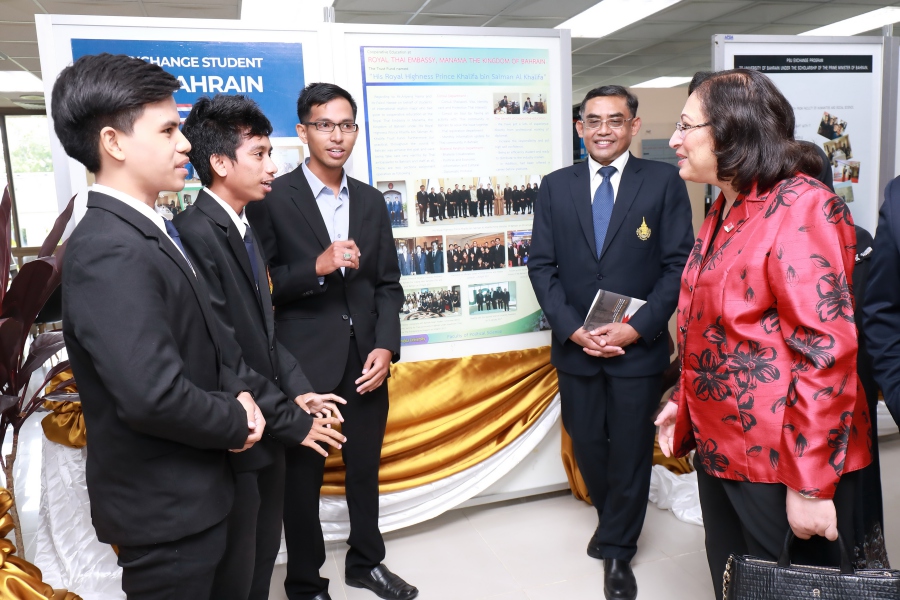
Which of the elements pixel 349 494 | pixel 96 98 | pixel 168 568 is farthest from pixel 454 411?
pixel 96 98

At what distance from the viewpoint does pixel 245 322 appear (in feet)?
5.39

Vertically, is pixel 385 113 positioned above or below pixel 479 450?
above

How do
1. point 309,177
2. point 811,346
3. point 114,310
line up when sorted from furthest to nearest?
point 309,177 < point 811,346 < point 114,310

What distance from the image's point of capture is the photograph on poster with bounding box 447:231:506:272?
2715 mm

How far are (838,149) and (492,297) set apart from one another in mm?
1832

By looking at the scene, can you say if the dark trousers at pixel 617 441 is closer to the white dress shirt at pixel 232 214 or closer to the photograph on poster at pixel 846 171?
the white dress shirt at pixel 232 214

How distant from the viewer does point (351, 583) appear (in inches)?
92.9

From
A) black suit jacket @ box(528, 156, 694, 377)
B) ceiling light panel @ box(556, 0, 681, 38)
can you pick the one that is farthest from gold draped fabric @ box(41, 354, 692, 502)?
ceiling light panel @ box(556, 0, 681, 38)

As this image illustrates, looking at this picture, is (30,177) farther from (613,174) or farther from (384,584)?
(613,174)

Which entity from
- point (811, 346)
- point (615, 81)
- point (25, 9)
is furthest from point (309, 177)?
point (615, 81)

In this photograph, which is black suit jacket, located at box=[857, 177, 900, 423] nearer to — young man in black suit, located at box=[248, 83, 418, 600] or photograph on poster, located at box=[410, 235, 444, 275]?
young man in black suit, located at box=[248, 83, 418, 600]

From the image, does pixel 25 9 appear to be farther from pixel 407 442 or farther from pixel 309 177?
pixel 407 442

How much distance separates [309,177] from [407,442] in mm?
1163

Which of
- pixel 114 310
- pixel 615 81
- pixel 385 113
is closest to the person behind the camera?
pixel 114 310
